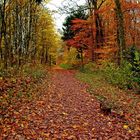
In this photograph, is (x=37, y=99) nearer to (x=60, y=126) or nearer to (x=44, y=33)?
(x=60, y=126)

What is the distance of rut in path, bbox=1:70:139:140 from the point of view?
7.27 meters

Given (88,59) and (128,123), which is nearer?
(128,123)

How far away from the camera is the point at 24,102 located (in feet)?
33.9

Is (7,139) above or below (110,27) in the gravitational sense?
below

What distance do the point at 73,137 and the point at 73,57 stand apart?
3756 cm

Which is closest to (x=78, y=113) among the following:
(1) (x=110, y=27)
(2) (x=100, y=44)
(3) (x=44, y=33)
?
(2) (x=100, y=44)

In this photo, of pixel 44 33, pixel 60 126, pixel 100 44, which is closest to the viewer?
pixel 60 126

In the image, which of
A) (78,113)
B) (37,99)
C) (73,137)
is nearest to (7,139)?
(73,137)

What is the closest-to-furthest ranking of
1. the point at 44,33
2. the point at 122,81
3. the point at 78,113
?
the point at 78,113, the point at 122,81, the point at 44,33

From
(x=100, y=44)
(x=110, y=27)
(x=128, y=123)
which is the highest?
(x=110, y=27)

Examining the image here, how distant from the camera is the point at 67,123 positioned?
834cm

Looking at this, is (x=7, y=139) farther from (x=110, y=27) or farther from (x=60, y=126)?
(x=110, y=27)

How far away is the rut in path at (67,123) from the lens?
23.9 ft

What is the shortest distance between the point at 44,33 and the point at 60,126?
3552 cm
